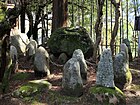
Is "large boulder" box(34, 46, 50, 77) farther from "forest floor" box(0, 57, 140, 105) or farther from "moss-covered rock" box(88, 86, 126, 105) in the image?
"moss-covered rock" box(88, 86, 126, 105)

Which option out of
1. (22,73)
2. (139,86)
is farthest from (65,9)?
(139,86)

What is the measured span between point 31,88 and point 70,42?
273cm

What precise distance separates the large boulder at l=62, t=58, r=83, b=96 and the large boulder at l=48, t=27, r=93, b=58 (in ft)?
7.47

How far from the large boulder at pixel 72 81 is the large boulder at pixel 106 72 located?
17.9 inches

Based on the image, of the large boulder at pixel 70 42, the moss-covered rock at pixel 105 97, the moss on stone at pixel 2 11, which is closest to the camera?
the moss on stone at pixel 2 11

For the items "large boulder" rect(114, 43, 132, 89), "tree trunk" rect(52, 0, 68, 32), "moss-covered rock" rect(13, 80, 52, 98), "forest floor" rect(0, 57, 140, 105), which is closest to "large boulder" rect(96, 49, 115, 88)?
"forest floor" rect(0, 57, 140, 105)

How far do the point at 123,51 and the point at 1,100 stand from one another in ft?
10.4

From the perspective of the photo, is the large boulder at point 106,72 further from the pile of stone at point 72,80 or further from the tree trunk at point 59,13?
the tree trunk at point 59,13

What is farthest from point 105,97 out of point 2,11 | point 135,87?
point 2,11

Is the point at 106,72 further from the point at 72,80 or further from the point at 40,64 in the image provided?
the point at 40,64

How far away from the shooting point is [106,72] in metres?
6.47

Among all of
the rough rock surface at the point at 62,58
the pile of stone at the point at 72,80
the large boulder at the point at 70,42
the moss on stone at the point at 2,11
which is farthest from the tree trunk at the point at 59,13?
the moss on stone at the point at 2,11

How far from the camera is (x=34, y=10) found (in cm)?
1559

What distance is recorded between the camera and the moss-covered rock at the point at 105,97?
602 cm
